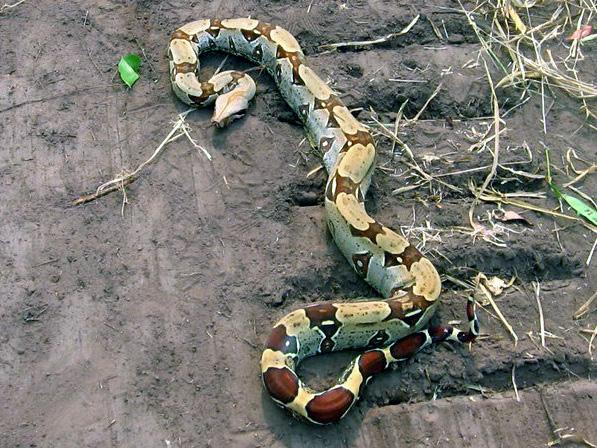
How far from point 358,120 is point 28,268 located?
3.03 meters

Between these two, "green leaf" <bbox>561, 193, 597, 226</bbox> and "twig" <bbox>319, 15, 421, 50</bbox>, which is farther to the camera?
"twig" <bbox>319, 15, 421, 50</bbox>

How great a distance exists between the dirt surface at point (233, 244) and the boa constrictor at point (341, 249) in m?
0.15

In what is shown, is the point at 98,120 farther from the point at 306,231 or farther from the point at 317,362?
the point at 317,362

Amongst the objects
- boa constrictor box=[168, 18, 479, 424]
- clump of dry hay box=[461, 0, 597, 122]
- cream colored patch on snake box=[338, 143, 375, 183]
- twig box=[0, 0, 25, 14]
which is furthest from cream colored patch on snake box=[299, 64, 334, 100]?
twig box=[0, 0, 25, 14]

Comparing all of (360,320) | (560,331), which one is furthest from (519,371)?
(360,320)

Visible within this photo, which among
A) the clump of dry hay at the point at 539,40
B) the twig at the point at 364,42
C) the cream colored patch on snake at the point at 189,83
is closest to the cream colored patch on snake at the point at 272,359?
the cream colored patch on snake at the point at 189,83

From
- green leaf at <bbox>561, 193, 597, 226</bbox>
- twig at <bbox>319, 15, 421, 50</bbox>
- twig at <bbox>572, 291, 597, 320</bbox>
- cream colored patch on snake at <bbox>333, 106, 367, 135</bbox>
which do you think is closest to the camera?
twig at <bbox>572, 291, 597, 320</bbox>

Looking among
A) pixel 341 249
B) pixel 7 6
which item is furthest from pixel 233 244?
pixel 7 6

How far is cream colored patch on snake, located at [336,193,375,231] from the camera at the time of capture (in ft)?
16.9

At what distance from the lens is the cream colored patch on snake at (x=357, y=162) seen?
5480mm

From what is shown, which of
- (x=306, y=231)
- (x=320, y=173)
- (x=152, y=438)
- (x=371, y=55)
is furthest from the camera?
(x=371, y=55)

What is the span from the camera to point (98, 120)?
594 cm

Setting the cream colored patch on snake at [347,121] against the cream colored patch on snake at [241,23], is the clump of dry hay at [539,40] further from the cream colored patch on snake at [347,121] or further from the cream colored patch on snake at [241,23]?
the cream colored patch on snake at [241,23]

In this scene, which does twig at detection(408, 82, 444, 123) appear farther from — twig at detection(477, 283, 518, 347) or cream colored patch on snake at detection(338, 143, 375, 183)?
twig at detection(477, 283, 518, 347)
